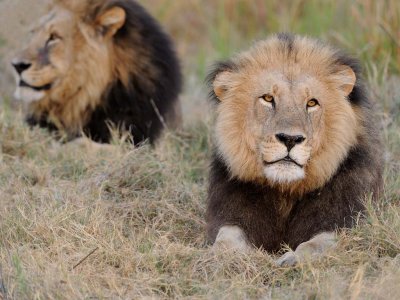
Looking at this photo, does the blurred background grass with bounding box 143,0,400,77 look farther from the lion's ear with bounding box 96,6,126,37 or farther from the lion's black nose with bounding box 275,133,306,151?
the lion's black nose with bounding box 275,133,306,151

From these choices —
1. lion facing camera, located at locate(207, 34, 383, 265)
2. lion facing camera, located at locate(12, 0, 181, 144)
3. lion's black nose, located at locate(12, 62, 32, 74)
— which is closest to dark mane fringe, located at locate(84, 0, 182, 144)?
lion facing camera, located at locate(12, 0, 181, 144)

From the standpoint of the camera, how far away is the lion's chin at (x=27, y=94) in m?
7.93

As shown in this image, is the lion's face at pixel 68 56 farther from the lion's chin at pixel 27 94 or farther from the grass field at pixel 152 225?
the grass field at pixel 152 225

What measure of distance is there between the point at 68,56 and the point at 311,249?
348cm

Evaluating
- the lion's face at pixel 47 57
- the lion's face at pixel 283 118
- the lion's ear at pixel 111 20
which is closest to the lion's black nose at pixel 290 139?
the lion's face at pixel 283 118

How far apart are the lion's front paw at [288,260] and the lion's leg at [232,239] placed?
22 centimetres

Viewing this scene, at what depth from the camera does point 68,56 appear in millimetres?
7945

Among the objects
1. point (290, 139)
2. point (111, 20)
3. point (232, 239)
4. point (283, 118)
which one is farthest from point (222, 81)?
point (111, 20)

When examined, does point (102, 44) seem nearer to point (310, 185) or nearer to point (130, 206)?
point (130, 206)

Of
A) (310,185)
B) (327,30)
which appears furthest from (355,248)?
(327,30)

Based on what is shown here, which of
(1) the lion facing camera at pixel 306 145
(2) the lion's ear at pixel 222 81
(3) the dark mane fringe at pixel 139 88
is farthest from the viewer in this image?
(3) the dark mane fringe at pixel 139 88

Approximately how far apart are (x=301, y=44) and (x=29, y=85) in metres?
3.05

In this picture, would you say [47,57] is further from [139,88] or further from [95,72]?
[139,88]

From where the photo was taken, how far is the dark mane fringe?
26.1 ft
